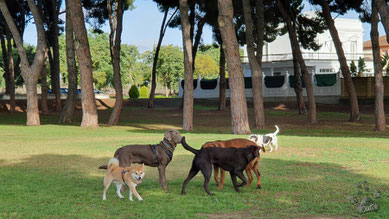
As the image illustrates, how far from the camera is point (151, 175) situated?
37.7 ft

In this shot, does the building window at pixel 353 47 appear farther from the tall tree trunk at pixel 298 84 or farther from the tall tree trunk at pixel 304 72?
the tall tree trunk at pixel 304 72

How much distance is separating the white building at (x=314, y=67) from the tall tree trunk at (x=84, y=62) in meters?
28.3

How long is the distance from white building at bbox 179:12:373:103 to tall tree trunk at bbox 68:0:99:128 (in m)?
28.3

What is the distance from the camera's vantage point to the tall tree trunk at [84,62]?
88.9 feet

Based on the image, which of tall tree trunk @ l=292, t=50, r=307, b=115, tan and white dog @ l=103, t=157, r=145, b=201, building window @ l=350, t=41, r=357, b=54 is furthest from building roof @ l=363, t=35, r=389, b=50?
tan and white dog @ l=103, t=157, r=145, b=201

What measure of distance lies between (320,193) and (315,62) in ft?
185

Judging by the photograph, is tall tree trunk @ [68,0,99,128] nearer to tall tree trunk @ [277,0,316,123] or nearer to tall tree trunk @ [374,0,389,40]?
tall tree trunk @ [277,0,316,123]

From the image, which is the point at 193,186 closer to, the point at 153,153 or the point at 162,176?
the point at 162,176

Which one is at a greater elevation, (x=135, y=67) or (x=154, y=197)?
(x=135, y=67)

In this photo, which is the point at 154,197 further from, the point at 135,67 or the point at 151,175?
the point at 135,67

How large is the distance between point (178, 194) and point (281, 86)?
45693 mm

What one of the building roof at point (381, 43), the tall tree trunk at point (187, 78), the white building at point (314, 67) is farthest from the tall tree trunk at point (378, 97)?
the building roof at point (381, 43)

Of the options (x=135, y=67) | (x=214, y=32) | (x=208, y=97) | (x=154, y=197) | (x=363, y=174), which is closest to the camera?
(x=154, y=197)

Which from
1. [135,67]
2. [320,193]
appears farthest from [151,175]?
[135,67]
